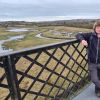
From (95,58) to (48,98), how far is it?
1128mm

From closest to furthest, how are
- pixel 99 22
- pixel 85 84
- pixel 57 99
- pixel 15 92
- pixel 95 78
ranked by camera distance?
1. pixel 15 92
2. pixel 99 22
3. pixel 95 78
4. pixel 57 99
5. pixel 85 84

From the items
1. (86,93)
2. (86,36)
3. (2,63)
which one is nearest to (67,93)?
(86,93)

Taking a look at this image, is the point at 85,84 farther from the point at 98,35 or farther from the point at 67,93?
the point at 98,35

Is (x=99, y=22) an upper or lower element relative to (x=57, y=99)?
upper

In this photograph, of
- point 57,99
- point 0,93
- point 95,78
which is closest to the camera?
point 95,78

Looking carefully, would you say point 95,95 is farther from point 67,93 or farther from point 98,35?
point 98,35

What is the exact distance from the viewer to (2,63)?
14.7 feet

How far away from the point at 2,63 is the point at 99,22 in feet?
6.05

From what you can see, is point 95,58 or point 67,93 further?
point 67,93

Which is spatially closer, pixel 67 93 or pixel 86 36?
pixel 86 36

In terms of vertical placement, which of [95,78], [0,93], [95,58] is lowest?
[0,93]

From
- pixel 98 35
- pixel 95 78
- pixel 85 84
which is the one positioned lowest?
pixel 85 84

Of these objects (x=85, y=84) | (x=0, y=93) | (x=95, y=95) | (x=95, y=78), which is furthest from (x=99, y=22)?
(x=0, y=93)

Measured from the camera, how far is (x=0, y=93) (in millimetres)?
13789
